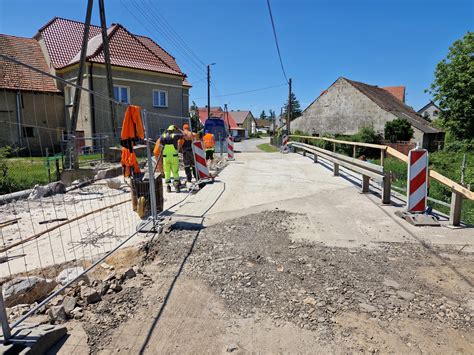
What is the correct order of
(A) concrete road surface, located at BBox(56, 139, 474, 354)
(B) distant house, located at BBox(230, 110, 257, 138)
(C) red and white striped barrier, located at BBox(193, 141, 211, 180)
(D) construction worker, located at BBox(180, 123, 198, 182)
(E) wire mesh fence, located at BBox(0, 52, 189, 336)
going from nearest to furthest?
(A) concrete road surface, located at BBox(56, 139, 474, 354), (E) wire mesh fence, located at BBox(0, 52, 189, 336), (C) red and white striped barrier, located at BBox(193, 141, 211, 180), (D) construction worker, located at BBox(180, 123, 198, 182), (B) distant house, located at BBox(230, 110, 257, 138)

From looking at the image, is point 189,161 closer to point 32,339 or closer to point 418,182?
point 418,182

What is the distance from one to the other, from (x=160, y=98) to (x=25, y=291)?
Result: 24.7m

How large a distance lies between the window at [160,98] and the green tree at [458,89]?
27851 mm

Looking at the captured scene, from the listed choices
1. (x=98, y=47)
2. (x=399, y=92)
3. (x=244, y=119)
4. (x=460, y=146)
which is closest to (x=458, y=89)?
(x=460, y=146)

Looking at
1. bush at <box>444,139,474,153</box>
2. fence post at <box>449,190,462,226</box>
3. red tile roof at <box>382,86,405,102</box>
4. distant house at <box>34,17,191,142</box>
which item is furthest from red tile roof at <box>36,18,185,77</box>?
red tile roof at <box>382,86,405,102</box>

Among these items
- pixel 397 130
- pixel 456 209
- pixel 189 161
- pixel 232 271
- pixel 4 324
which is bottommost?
pixel 232 271

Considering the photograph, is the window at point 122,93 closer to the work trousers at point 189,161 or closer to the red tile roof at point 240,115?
the work trousers at point 189,161

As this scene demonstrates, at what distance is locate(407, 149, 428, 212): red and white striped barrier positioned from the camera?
214 inches

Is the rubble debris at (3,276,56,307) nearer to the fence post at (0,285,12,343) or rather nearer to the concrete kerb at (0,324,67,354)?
the concrete kerb at (0,324,67,354)

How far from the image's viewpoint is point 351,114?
125ft

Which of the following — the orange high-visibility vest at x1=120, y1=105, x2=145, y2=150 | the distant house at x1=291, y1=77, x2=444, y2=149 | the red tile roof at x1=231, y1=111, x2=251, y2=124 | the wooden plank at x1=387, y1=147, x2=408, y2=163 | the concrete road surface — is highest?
the red tile roof at x1=231, y1=111, x2=251, y2=124

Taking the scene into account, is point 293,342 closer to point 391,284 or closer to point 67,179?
point 391,284

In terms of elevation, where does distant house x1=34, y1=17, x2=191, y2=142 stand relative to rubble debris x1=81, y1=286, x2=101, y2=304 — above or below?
above

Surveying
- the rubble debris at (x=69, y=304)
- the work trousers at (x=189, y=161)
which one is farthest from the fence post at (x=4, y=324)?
the work trousers at (x=189, y=161)
